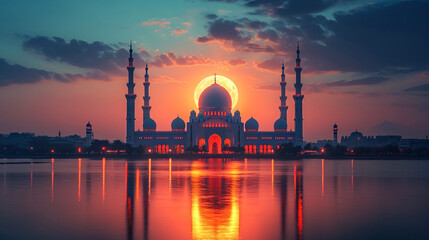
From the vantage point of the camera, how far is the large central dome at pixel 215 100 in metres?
102

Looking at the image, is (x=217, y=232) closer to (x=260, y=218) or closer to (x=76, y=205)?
(x=260, y=218)

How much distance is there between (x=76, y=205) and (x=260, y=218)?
704 centimetres

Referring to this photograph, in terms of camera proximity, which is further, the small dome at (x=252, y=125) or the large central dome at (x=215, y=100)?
the small dome at (x=252, y=125)

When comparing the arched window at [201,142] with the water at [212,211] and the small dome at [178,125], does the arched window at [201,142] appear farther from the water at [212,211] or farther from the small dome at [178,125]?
the water at [212,211]

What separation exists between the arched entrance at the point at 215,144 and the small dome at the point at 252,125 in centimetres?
747

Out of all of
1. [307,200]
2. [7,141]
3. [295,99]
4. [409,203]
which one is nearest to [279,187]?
[307,200]

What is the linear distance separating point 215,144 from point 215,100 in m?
8.69

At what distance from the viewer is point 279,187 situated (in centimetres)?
2628

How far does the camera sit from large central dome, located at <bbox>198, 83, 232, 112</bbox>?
4031 inches

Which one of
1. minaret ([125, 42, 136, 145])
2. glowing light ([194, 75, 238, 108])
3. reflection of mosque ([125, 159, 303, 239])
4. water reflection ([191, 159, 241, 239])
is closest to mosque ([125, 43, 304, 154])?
minaret ([125, 42, 136, 145])

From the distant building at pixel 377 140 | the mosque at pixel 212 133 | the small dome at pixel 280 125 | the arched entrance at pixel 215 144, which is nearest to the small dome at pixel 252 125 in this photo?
the mosque at pixel 212 133

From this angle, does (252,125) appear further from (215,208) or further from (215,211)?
(215,211)

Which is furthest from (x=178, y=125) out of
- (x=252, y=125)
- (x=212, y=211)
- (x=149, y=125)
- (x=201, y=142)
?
(x=212, y=211)

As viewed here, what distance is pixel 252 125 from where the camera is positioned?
349 feet
